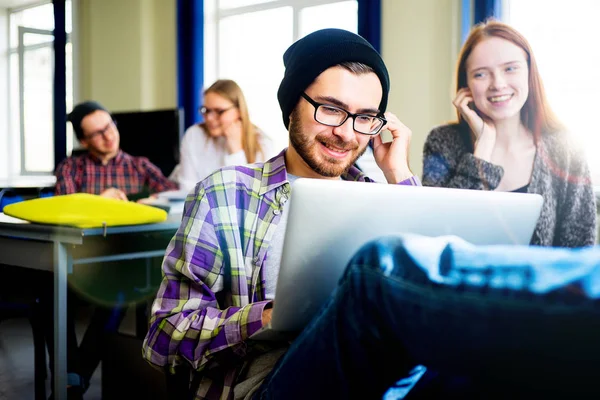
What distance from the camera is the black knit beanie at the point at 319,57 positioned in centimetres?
132

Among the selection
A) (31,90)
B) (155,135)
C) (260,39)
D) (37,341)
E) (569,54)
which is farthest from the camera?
(31,90)

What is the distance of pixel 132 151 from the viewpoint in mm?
4516

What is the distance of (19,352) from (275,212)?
246 centimetres

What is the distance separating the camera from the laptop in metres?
0.79

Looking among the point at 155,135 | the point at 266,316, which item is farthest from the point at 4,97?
the point at 266,316

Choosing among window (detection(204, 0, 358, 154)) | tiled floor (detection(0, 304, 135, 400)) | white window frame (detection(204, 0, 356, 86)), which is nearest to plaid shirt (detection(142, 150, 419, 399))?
tiled floor (detection(0, 304, 135, 400))

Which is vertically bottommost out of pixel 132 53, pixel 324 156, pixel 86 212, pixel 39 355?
pixel 39 355

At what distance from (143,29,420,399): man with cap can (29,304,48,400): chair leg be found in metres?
1.33

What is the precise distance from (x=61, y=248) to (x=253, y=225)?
0.86m

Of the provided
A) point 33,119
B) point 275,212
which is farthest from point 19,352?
point 33,119

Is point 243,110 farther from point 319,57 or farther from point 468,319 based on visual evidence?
point 468,319

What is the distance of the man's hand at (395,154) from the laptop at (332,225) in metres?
0.68

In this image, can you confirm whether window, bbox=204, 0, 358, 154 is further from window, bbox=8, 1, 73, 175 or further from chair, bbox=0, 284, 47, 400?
chair, bbox=0, 284, 47, 400

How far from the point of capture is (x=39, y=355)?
92.5 inches
